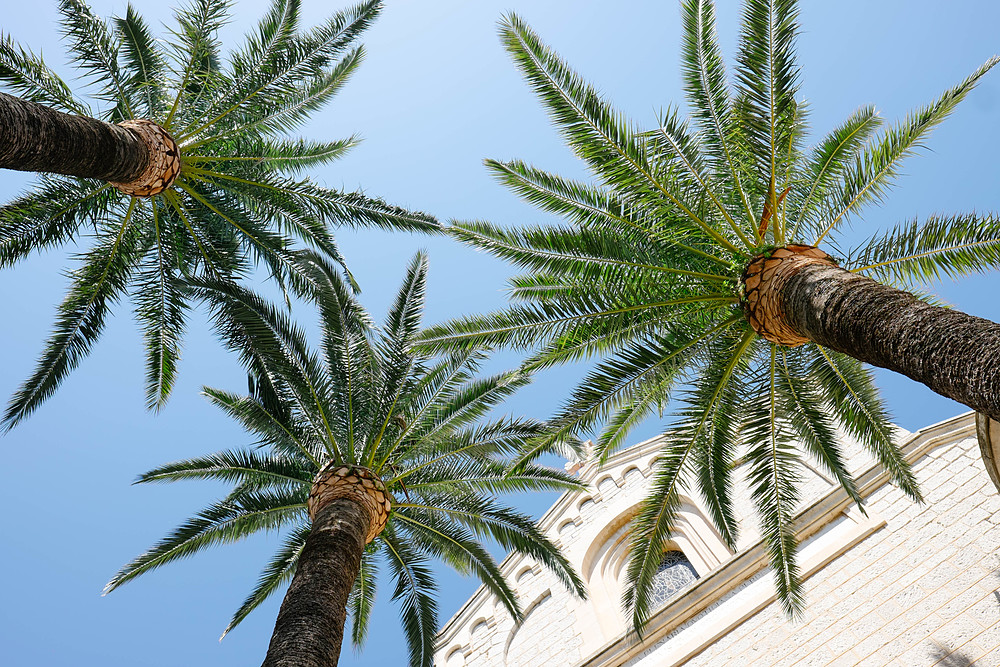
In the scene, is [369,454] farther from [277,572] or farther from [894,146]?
[894,146]

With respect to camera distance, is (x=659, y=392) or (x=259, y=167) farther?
(x=259, y=167)

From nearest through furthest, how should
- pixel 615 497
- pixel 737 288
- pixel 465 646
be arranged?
pixel 737 288
pixel 465 646
pixel 615 497

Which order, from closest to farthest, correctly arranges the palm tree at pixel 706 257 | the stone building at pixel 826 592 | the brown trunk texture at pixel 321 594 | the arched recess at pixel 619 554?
1. the brown trunk texture at pixel 321 594
2. the palm tree at pixel 706 257
3. the stone building at pixel 826 592
4. the arched recess at pixel 619 554

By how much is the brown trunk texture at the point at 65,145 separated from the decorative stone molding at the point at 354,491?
407cm

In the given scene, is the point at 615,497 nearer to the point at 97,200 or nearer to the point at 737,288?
the point at 737,288

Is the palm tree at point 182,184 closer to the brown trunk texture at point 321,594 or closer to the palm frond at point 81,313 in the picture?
the palm frond at point 81,313

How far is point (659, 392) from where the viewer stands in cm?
798

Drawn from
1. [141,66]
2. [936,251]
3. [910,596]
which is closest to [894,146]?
[936,251]

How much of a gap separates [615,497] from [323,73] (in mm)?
11287

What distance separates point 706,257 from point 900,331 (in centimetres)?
298

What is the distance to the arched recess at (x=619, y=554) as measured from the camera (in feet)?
45.0

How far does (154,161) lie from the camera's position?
25.6 feet

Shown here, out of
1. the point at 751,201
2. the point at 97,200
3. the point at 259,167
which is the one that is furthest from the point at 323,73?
the point at 751,201

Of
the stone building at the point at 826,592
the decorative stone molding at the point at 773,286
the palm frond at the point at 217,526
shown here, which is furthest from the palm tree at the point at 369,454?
the decorative stone molding at the point at 773,286
